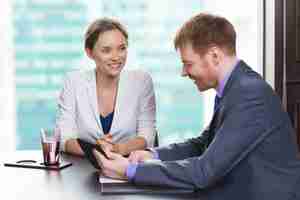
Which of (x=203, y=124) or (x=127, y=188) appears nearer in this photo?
(x=127, y=188)

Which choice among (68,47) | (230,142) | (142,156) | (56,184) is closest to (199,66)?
(230,142)

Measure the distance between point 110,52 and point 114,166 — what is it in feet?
3.05

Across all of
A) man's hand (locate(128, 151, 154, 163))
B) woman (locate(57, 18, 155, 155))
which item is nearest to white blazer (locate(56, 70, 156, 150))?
woman (locate(57, 18, 155, 155))

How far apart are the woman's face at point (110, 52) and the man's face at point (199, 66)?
0.77m

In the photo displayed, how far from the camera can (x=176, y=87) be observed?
4793mm

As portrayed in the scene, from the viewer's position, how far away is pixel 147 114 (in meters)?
2.79

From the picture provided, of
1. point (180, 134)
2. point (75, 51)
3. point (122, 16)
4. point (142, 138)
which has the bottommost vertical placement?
point (180, 134)

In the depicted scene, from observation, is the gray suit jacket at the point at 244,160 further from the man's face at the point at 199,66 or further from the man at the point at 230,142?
the man's face at the point at 199,66

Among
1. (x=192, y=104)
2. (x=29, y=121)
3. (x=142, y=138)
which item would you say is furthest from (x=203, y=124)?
(x=142, y=138)

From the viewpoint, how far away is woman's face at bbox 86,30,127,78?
2.65 metres

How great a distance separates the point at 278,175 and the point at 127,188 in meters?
0.49

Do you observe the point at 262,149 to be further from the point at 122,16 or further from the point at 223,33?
the point at 122,16

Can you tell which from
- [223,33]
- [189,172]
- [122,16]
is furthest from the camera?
[122,16]

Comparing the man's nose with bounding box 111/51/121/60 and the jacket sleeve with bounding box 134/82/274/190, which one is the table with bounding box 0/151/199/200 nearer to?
the jacket sleeve with bounding box 134/82/274/190
